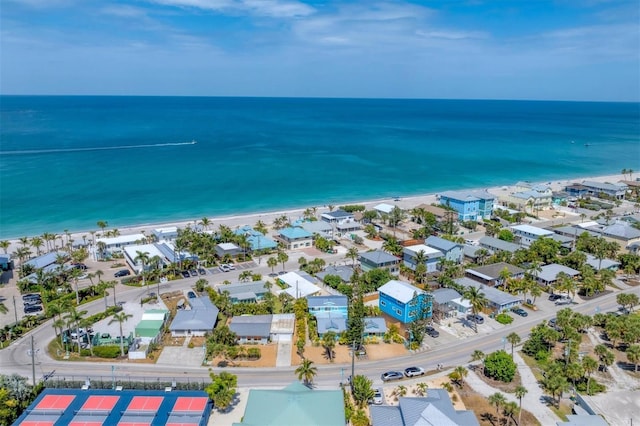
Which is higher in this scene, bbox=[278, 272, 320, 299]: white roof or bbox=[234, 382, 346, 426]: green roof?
bbox=[234, 382, 346, 426]: green roof

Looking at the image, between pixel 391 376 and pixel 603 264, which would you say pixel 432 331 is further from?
pixel 603 264

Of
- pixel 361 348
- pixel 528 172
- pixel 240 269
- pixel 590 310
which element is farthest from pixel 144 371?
pixel 528 172

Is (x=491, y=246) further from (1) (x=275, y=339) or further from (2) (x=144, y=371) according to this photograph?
(2) (x=144, y=371)

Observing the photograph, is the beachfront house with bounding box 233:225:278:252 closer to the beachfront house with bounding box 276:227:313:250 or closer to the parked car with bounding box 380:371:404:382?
the beachfront house with bounding box 276:227:313:250

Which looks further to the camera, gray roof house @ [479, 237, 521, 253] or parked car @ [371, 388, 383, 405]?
gray roof house @ [479, 237, 521, 253]

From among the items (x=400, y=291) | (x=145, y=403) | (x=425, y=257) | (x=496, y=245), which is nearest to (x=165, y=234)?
(x=425, y=257)

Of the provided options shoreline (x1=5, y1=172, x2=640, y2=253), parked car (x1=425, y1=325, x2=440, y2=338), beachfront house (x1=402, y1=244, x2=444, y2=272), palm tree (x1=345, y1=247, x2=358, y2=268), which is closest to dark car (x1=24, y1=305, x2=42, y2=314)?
shoreline (x1=5, y1=172, x2=640, y2=253)
